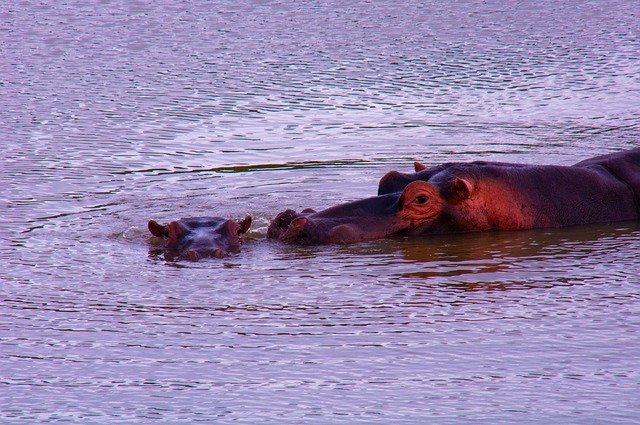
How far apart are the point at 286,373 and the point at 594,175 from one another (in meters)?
3.81

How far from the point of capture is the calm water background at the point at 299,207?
4.78 m

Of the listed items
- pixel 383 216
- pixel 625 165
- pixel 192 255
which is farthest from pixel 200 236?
pixel 625 165

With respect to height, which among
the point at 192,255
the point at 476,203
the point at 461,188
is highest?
the point at 461,188

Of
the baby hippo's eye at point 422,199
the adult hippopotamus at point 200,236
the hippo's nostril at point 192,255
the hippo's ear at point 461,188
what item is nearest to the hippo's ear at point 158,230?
the adult hippopotamus at point 200,236

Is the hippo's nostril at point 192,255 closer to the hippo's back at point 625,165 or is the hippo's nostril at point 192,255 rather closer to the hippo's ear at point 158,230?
the hippo's ear at point 158,230

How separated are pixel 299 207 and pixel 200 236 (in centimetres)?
132

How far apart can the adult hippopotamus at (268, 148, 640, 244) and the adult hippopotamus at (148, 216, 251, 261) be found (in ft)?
0.99

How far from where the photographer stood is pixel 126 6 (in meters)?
16.2

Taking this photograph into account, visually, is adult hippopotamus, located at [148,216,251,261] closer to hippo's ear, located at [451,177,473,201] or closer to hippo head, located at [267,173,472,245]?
hippo head, located at [267,173,472,245]

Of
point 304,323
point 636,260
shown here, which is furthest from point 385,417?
point 636,260

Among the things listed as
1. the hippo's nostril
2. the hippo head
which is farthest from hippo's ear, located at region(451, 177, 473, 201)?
the hippo's nostril

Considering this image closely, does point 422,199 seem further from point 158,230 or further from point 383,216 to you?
point 158,230

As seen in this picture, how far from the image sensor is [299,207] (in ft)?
27.5

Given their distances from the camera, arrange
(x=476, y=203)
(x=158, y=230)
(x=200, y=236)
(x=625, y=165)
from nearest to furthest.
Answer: (x=200, y=236) < (x=158, y=230) < (x=476, y=203) < (x=625, y=165)
